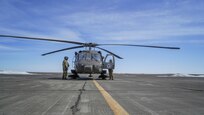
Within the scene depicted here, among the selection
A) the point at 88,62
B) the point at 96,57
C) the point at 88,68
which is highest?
the point at 96,57

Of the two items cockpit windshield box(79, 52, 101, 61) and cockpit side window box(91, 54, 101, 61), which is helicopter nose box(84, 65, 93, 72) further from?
cockpit side window box(91, 54, 101, 61)

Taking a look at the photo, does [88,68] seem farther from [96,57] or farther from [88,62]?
[96,57]

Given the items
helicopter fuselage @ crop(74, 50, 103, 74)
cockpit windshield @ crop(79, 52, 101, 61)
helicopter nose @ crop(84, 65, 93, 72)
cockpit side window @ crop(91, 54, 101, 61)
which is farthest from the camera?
cockpit side window @ crop(91, 54, 101, 61)

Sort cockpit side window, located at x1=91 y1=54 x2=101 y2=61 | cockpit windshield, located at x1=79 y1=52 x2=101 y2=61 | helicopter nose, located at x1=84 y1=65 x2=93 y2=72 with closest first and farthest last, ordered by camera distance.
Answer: helicopter nose, located at x1=84 y1=65 x2=93 y2=72, cockpit windshield, located at x1=79 y1=52 x2=101 y2=61, cockpit side window, located at x1=91 y1=54 x2=101 y2=61

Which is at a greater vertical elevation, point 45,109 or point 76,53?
point 76,53

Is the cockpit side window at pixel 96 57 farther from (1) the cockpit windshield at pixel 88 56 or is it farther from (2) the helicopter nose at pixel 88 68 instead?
(2) the helicopter nose at pixel 88 68

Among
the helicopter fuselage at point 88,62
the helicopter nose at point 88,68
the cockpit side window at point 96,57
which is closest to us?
the helicopter nose at point 88,68

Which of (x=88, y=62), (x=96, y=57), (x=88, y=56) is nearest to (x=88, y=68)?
(x=88, y=62)

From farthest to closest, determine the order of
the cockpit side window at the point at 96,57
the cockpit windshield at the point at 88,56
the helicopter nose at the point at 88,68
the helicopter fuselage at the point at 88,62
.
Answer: the cockpit side window at the point at 96,57
the cockpit windshield at the point at 88,56
the helicopter fuselage at the point at 88,62
the helicopter nose at the point at 88,68

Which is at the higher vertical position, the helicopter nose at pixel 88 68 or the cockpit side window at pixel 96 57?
the cockpit side window at pixel 96 57

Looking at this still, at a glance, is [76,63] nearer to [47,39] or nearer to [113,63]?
[113,63]

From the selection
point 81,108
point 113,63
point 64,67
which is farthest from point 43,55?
point 81,108

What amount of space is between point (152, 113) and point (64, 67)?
880 inches

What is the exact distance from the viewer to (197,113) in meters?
6.27
